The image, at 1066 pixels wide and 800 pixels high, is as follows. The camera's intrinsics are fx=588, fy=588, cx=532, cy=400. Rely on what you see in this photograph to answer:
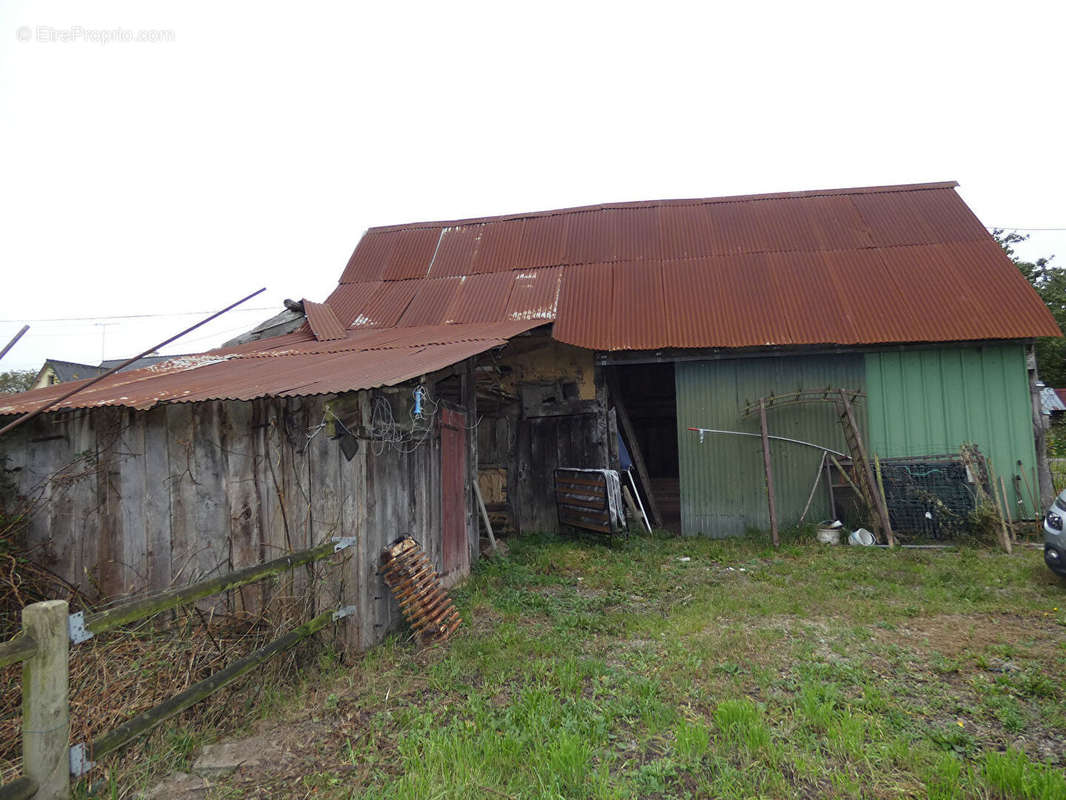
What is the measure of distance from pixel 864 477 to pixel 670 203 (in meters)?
8.17

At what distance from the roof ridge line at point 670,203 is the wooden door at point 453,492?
28.0 feet

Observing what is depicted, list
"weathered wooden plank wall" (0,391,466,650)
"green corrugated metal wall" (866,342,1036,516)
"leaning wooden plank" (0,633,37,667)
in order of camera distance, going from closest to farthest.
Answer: "leaning wooden plank" (0,633,37,667) < "weathered wooden plank wall" (0,391,466,650) < "green corrugated metal wall" (866,342,1036,516)

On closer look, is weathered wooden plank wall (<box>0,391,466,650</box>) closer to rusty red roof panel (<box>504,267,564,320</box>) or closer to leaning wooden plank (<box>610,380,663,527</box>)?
rusty red roof panel (<box>504,267,564,320</box>)

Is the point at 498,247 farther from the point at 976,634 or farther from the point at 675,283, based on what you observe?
the point at 976,634

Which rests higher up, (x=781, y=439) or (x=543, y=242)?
(x=543, y=242)

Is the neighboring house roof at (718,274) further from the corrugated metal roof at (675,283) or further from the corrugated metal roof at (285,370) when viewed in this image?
the corrugated metal roof at (285,370)

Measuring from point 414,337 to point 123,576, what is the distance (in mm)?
5026

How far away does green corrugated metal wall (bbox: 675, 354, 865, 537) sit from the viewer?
10.0 m

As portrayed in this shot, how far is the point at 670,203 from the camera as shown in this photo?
1442 cm

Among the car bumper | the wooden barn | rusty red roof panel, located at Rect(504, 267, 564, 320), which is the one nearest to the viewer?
the wooden barn

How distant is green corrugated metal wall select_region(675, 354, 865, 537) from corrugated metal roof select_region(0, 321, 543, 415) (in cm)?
372

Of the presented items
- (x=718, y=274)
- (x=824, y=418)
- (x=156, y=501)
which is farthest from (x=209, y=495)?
(x=718, y=274)

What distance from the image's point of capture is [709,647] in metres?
4.94

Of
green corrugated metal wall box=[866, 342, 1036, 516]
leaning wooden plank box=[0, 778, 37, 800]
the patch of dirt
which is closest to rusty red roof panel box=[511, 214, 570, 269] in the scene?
green corrugated metal wall box=[866, 342, 1036, 516]
